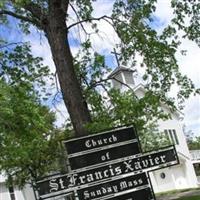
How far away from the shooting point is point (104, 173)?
9312 mm

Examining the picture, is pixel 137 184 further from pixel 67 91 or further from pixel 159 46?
pixel 159 46

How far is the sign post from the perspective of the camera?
29.7ft

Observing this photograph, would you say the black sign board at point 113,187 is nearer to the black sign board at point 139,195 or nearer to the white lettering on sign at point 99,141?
the black sign board at point 139,195

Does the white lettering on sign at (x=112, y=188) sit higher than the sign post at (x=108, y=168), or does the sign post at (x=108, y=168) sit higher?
the sign post at (x=108, y=168)

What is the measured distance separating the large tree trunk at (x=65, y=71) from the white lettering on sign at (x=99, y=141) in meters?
2.24

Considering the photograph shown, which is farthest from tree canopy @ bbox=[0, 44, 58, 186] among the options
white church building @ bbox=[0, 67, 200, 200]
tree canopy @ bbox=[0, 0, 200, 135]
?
white church building @ bbox=[0, 67, 200, 200]

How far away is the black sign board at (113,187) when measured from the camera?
910 centimetres

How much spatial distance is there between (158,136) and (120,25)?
63.7 feet

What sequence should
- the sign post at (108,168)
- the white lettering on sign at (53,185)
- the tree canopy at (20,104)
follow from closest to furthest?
the white lettering on sign at (53,185) → the sign post at (108,168) → the tree canopy at (20,104)

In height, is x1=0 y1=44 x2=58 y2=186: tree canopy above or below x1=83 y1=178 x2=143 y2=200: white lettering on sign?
above

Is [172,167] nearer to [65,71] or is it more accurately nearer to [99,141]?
[65,71]

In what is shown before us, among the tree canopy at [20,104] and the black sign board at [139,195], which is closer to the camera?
the black sign board at [139,195]

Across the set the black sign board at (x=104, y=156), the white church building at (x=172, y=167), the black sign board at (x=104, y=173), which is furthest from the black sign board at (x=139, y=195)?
the white church building at (x=172, y=167)

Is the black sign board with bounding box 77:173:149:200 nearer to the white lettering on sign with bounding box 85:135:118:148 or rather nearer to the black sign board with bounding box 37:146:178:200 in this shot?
the black sign board with bounding box 37:146:178:200
